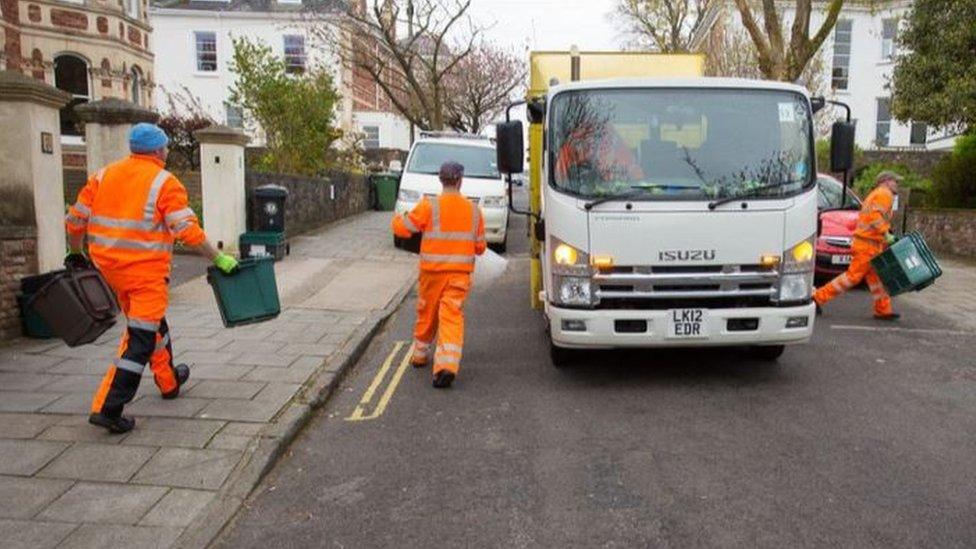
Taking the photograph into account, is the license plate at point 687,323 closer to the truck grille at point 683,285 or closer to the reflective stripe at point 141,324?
the truck grille at point 683,285

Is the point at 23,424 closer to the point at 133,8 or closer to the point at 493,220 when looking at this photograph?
the point at 493,220

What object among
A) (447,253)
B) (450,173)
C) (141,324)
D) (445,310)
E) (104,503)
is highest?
(450,173)

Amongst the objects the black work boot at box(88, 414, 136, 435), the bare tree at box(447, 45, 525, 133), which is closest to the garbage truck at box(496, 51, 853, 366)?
the black work boot at box(88, 414, 136, 435)

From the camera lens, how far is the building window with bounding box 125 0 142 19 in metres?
26.7

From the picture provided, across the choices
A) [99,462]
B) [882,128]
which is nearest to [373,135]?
[882,128]

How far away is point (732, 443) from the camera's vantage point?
4996mm

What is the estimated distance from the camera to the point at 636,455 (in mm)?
4797

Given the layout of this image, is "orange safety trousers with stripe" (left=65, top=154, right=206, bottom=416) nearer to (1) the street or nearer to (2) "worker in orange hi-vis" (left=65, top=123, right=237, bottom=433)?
(2) "worker in orange hi-vis" (left=65, top=123, right=237, bottom=433)

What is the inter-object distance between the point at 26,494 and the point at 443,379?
294cm

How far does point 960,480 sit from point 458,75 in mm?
34387

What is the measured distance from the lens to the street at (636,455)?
3.84 meters

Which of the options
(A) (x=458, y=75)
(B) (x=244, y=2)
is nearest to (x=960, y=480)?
(A) (x=458, y=75)

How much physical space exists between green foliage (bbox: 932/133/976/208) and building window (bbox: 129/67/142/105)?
23505 millimetres

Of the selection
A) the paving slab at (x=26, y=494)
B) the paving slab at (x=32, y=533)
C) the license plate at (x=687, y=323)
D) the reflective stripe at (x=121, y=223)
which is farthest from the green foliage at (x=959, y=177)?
the paving slab at (x=32, y=533)
